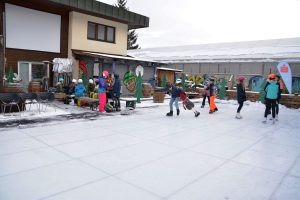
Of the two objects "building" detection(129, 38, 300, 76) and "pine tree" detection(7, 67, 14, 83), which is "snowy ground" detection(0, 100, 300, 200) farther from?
"building" detection(129, 38, 300, 76)

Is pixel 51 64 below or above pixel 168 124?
above

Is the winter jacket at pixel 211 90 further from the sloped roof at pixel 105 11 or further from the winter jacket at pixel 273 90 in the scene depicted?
the sloped roof at pixel 105 11

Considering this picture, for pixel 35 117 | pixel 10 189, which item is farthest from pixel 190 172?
pixel 35 117

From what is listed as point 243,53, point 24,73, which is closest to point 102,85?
point 24,73

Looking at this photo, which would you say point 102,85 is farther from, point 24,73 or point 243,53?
point 243,53

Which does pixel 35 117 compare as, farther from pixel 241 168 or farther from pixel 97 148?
pixel 241 168

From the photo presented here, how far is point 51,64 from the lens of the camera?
17.1 meters

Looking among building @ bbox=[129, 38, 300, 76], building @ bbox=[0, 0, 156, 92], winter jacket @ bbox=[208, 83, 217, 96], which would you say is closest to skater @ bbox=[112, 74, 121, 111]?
winter jacket @ bbox=[208, 83, 217, 96]

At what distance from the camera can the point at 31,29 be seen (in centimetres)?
1584

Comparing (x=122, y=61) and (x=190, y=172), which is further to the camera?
(x=122, y=61)

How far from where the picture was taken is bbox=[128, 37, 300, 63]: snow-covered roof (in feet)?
91.1

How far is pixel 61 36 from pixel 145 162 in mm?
14412

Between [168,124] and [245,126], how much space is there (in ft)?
9.63

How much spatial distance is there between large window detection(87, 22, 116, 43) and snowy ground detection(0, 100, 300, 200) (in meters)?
11.2
